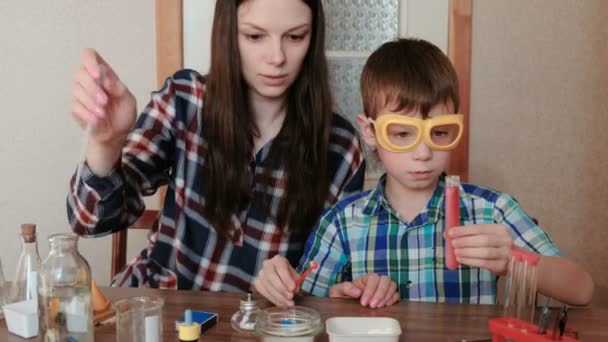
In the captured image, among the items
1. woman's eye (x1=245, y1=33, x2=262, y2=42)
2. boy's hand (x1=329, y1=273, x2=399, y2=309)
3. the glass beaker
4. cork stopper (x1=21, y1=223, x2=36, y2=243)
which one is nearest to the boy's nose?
boy's hand (x1=329, y1=273, x2=399, y2=309)

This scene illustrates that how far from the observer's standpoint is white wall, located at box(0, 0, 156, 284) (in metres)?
2.18

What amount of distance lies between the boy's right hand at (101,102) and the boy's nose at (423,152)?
55 centimetres

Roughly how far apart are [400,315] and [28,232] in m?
0.64

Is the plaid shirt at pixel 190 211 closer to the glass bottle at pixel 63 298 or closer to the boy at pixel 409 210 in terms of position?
the boy at pixel 409 210

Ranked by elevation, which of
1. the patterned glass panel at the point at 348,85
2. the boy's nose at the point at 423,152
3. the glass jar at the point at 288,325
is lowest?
the glass jar at the point at 288,325

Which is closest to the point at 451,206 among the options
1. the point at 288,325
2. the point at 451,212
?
the point at 451,212

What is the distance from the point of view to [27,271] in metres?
1.10

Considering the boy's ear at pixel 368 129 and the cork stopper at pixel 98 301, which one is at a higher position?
the boy's ear at pixel 368 129

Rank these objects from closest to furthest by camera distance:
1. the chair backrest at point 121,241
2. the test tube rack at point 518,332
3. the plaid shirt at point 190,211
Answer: the test tube rack at point 518,332, the plaid shirt at point 190,211, the chair backrest at point 121,241

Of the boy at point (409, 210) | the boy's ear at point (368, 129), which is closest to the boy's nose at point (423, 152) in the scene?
the boy at point (409, 210)

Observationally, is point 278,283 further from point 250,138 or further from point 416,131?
point 250,138

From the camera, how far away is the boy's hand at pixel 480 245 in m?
1.02

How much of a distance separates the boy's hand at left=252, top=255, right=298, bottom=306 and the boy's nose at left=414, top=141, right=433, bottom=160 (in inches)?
13.0

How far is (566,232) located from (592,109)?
0.46 metres
